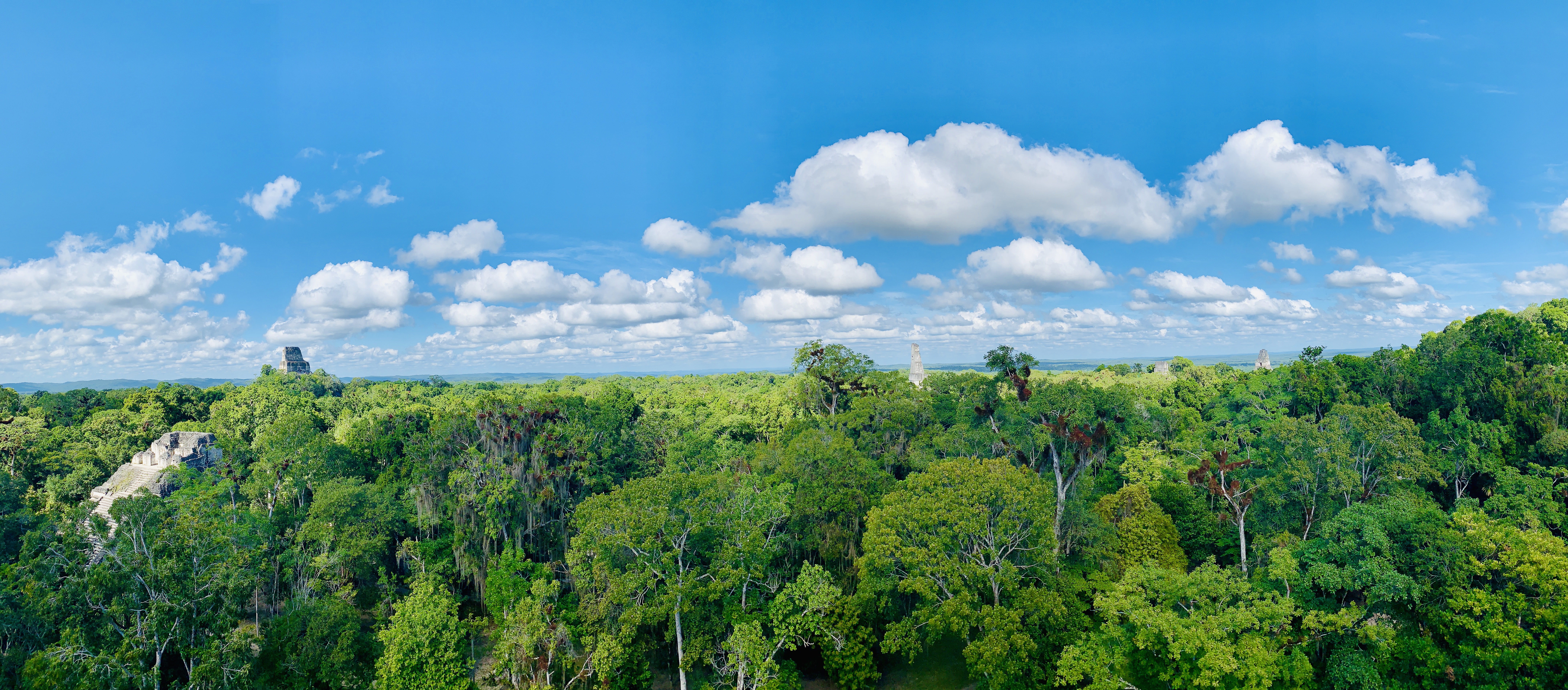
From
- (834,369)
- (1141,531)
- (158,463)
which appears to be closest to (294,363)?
(158,463)

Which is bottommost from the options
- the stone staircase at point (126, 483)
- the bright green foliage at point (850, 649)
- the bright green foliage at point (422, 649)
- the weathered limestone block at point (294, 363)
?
the bright green foliage at point (850, 649)

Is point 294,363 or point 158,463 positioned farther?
point 294,363

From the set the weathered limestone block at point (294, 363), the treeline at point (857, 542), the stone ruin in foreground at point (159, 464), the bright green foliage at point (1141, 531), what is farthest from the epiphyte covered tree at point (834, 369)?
the weathered limestone block at point (294, 363)

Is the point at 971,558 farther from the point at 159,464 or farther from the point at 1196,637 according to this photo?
the point at 159,464

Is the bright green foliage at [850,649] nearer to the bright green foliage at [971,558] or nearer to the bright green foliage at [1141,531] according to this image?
the bright green foliage at [971,558]

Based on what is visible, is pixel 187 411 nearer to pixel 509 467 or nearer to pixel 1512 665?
pixel 509 467
